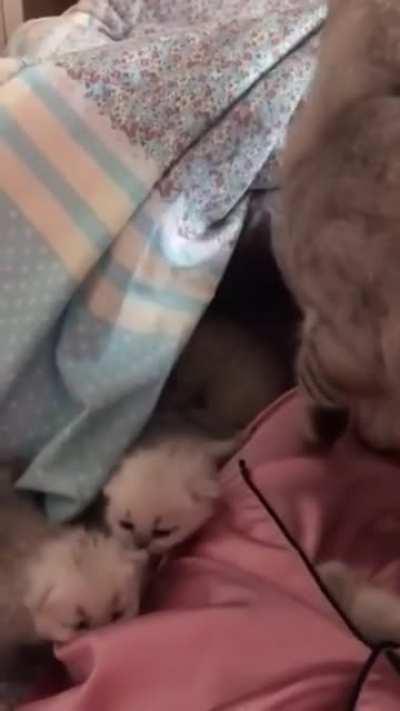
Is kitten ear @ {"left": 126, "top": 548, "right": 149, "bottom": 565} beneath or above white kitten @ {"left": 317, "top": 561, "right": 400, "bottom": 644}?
above

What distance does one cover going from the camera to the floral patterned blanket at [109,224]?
0.74 metres

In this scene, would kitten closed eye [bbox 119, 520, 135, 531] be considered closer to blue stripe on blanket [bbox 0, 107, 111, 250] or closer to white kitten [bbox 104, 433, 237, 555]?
white kitten [bbox 104, 433, 237, 555]

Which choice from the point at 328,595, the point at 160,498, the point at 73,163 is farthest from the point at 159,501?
the point at 73,163

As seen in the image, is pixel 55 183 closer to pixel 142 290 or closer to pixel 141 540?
pixel 142 290

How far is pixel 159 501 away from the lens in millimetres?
695

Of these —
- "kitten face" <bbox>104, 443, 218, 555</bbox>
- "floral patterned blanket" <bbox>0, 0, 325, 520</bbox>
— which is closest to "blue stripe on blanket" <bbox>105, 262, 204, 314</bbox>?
"floral patterned blanket" <bbox>0, 0, 325, 520</bbox>

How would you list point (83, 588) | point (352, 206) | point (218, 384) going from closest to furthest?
point (352, 206) < point (83, 588) < point (218, 384)

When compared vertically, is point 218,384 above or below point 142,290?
below

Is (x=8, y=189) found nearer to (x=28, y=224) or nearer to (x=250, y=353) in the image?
(x=28, y=224)

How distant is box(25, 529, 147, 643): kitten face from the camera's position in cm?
67

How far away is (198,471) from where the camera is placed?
2.35 ft

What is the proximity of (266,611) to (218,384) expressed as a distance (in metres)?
0.22

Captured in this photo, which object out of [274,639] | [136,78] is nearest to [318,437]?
[274,639]

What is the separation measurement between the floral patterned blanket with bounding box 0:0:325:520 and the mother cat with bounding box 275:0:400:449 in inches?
5.4
